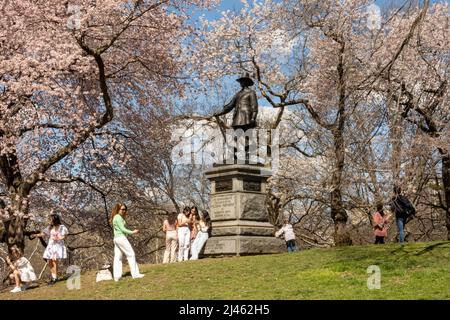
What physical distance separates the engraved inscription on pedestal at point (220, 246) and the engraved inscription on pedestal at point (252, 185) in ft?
5.14

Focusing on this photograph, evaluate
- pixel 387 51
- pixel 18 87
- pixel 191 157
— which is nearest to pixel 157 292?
pixel 18 87

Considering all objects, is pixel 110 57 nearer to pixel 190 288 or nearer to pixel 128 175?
pixel 128 175

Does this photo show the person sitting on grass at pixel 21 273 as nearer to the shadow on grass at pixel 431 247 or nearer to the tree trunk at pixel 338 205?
the shadow on grass at pixel 431 247

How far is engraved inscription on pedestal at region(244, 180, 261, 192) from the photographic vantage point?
17.5 m

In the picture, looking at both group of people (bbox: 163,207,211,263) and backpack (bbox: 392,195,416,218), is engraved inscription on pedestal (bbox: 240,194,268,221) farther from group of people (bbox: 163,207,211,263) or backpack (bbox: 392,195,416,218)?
backpack (bbox: 392,195,416,218)

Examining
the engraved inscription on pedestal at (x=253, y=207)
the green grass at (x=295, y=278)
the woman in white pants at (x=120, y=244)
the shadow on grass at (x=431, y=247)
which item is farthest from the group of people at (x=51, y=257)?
the shadow on grass at (x=431, y=247)

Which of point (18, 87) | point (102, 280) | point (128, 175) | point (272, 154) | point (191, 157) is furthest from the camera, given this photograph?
point (191, 157)

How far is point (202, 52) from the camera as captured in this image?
2359cm

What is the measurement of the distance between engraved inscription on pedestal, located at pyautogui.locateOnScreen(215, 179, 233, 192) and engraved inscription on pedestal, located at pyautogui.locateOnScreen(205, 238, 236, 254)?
1419 millimetres

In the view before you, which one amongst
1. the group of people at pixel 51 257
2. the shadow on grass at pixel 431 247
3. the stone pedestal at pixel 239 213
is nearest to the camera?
the shadow on grass at pixel 431 247

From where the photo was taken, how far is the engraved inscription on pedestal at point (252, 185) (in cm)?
1745

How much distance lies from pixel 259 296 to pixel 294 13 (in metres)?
15.0

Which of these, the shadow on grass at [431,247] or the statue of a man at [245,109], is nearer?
the shadow on grass at [431,247]

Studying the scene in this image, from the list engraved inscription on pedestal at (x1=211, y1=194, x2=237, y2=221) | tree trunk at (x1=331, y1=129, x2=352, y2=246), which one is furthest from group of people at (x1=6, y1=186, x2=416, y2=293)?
tree trunk at (x1=331, y1=129, x2=352, y2=246)
